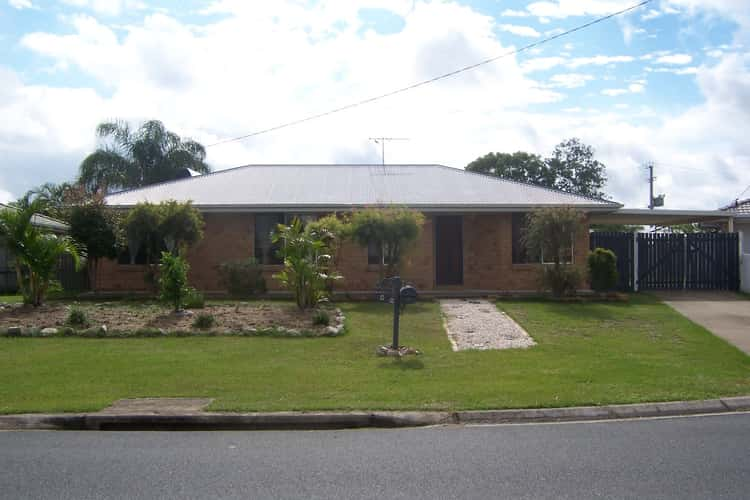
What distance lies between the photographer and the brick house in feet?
66.6

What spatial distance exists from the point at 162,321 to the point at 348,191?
9309 millimetres

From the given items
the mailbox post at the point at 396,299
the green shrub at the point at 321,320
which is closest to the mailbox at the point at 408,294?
the mailbox post at the point at 396,299

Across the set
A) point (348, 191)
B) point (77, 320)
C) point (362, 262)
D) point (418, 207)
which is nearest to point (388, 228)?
point (418, 207)

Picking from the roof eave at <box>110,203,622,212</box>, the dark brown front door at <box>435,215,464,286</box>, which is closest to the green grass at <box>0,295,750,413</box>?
the roof eave at <box>110,203,622,212</box>

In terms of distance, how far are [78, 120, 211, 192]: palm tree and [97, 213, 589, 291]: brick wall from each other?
14.8 meters

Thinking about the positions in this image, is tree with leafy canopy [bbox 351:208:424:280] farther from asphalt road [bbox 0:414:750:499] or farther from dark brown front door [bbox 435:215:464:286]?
asphalt road [bbox 0:414:750:499]

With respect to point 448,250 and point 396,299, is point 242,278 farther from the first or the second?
point 396,299

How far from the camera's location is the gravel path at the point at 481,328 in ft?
41.2

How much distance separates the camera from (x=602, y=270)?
1930 centimetres

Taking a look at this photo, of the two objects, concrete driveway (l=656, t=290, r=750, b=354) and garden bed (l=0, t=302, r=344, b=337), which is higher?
garden bed (l=0, t=302, r=344, b=337)

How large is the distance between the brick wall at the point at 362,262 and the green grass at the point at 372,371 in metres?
6.43

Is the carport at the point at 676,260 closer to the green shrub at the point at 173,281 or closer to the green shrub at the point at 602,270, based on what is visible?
the green shrub at the point at 602,270

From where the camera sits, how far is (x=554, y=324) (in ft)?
48.1

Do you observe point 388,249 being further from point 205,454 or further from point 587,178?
point 587,178
